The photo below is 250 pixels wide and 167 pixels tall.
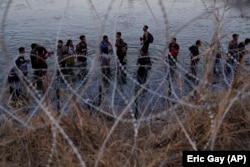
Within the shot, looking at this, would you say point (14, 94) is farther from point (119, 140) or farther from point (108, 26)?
point (108, 26)

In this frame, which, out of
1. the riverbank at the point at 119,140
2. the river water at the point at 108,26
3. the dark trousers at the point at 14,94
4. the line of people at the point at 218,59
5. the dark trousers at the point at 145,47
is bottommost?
the riverbank at the point at 119,140

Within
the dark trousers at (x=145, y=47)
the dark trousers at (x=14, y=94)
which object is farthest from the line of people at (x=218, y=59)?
the dark trousers at (x=14, y=94)

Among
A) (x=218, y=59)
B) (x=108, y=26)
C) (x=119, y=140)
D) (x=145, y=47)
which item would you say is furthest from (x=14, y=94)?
(x=108, y=26)

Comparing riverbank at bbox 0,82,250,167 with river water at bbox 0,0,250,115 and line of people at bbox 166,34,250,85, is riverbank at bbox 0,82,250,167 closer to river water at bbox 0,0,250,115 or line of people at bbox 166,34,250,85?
line of people at bbox 166,34,250,85

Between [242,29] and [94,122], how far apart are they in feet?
47.3

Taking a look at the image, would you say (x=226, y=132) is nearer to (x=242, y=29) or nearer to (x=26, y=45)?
(x=26, y=45)

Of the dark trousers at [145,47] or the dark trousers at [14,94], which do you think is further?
the dark trousers at [145,47]

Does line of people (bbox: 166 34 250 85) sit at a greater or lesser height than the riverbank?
greater

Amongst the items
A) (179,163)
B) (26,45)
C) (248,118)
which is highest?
(26,45)

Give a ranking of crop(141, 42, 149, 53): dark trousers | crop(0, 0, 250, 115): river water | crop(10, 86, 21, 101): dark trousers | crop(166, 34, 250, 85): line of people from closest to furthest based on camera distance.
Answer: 1. crop(166, 34, 250, 85): line of people
2. crop(10, 86, 21, 101): dark trousers
3. crop(141, 42, 149, 53): dark trousers
4. crop(0, 0, 250, 115): river water

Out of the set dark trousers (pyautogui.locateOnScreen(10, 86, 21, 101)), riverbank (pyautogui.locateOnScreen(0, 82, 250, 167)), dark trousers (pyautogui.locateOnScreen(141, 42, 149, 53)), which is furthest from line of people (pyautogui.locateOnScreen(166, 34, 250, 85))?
dark trousers (pyautogui.locateOnScreen(10, 86, 21, 101))

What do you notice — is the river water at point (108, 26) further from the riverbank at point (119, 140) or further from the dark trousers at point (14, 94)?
the riverbank at point (119, 140)

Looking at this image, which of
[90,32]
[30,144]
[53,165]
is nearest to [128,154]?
[53,165]

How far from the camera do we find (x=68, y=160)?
398 centimetres
